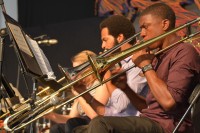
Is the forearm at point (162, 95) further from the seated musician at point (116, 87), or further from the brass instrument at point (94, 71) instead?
the seated musician at point (116, 87)

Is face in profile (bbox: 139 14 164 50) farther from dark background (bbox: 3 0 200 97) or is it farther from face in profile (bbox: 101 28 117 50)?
dark background (bbox: 3 0 200 97)

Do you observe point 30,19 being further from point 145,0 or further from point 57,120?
point 57,120

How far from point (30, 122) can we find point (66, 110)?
7.72 ft

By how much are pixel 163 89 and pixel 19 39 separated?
0.98 m

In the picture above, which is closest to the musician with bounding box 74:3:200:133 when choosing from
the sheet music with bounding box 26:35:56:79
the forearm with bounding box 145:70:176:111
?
the forearm with bounding box 145:70:176:111

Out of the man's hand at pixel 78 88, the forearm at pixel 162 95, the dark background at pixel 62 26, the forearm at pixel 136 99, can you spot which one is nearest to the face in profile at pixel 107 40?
the man's hand at pixel 78 88

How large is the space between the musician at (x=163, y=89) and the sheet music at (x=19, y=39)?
2.13ft

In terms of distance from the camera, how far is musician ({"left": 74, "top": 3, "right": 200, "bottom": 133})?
8.41 feet

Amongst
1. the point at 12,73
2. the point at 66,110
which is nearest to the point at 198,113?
the point at 66,110

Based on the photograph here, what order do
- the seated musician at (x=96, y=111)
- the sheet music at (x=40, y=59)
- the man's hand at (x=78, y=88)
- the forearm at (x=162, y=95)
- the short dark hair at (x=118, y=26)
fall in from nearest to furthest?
the forearm at (x=162, y=95) < the sheet music at (x=40, y=59) < the man's hand at (x=78, y=88) < the seated musician at (x=96, y=111) < the short dark hair at (x=118, y=26)

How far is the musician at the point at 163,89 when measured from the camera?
256 centimetres

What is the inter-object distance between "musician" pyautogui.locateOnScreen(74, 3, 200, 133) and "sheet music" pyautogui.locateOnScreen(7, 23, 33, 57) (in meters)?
0.65

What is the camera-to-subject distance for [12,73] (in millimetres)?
7105

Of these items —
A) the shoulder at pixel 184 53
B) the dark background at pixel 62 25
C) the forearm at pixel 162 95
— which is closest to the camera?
the forearm at pixel 162 95
